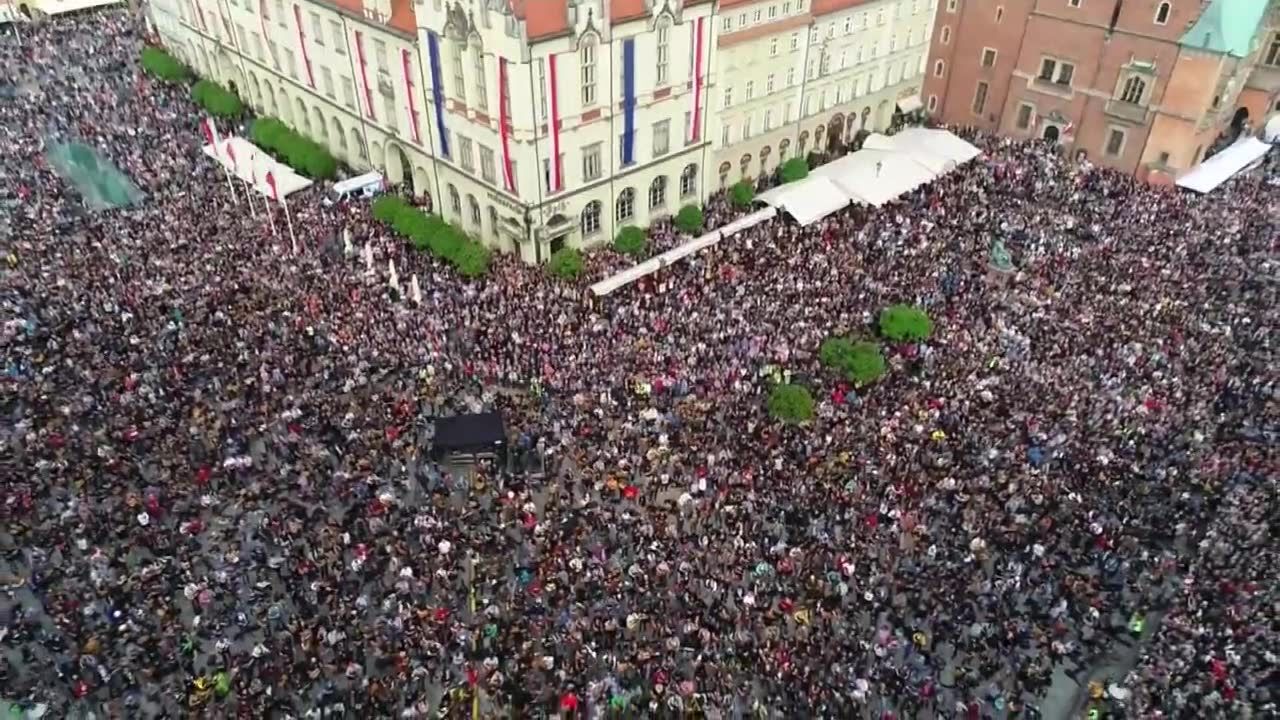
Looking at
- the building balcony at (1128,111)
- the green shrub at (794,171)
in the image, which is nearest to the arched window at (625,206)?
the green shrub at (794,171)

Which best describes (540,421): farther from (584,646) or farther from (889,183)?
(889,183)

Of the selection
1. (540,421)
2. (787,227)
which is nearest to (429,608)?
(540,421)

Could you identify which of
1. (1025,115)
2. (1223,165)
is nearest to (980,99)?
(1025,115)

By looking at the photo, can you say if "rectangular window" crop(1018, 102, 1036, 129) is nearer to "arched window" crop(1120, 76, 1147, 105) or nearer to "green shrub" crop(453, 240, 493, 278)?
"arched window" crop(1120, 76, 1147, 105)

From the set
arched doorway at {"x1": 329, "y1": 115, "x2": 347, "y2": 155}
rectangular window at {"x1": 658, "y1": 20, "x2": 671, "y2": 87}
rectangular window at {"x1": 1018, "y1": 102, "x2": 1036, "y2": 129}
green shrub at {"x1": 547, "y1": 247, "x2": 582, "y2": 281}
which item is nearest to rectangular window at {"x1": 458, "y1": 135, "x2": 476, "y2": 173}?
green shrub at {"x1": 547, "y1": 247, "x2": 582, "y2": 281}

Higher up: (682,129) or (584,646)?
(682,129)
